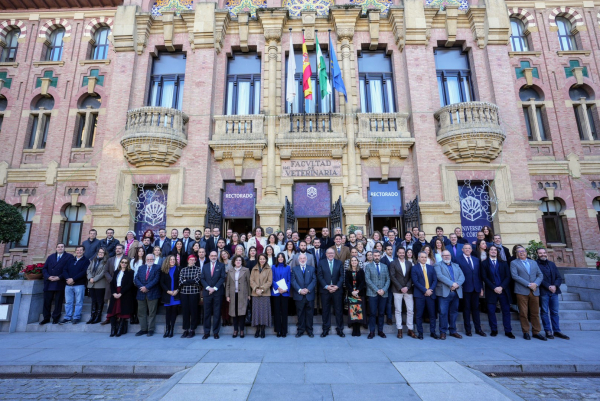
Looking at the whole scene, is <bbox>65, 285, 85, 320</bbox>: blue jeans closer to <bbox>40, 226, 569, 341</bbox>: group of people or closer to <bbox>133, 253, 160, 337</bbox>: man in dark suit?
<bbox>40, 226, 569, 341</bbox>: group of people

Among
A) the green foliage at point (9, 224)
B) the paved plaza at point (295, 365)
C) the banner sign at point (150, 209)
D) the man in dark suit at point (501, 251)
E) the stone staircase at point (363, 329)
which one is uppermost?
the banner sign at point (150, 209)

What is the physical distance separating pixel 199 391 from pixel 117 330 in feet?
15.4

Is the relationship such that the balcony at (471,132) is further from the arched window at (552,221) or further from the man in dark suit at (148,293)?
the man in dark suit at (148,293)

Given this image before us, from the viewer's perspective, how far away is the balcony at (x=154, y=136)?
41.9ft

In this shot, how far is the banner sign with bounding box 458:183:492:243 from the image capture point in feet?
42.5

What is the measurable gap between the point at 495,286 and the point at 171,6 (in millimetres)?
18717

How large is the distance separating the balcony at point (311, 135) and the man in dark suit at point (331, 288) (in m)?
6.63

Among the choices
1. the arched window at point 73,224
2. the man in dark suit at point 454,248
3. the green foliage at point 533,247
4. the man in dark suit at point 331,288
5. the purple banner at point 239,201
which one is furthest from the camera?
the arched window at point 73,224

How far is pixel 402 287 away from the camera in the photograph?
302 inches

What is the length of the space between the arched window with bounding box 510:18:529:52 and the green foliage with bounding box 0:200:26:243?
76.6ft

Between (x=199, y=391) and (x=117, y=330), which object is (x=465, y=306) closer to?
(x=199, y=391)

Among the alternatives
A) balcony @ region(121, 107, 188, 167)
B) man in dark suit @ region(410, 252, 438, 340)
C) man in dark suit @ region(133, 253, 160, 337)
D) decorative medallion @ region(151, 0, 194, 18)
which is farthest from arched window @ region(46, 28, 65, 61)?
man in dark suit @ region(410, 252, 438, 340)

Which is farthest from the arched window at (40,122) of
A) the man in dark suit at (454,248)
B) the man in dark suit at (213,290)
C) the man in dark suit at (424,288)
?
the man in dark suit at (454,248)

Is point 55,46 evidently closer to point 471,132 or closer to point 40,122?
point 40,122
